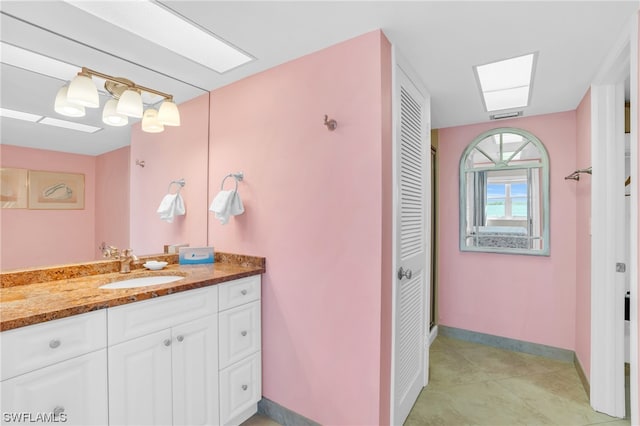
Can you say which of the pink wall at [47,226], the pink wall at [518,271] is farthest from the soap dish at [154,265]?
the pink wall at [518,271]

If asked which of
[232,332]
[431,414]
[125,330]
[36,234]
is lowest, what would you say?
[431,414]

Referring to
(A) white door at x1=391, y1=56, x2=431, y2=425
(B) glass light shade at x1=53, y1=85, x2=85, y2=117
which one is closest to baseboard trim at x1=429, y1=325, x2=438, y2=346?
(A) white door at x1=391, y1=56, x2=431, y2=425

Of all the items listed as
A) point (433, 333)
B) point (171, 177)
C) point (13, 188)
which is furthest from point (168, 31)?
point (433, 333)

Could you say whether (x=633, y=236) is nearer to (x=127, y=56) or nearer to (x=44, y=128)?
(x=127, y=56)

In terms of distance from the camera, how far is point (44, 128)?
1.53 m

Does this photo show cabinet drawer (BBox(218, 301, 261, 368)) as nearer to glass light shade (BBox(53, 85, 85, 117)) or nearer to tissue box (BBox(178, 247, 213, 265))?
tissue box (BBox(178, 247, 213, 265))

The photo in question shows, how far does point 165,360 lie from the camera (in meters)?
1.48

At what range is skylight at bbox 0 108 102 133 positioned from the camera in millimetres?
1459

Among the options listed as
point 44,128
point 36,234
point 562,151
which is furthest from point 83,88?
point 562,151

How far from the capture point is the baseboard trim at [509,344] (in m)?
2.70

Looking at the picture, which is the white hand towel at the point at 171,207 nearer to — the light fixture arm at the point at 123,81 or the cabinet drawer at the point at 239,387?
the light fixture arm at the point at 123,81

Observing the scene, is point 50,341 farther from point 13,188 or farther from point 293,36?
point 293,36

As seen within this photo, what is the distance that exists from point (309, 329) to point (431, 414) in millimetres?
Result: 1010

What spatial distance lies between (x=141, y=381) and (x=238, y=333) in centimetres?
55
